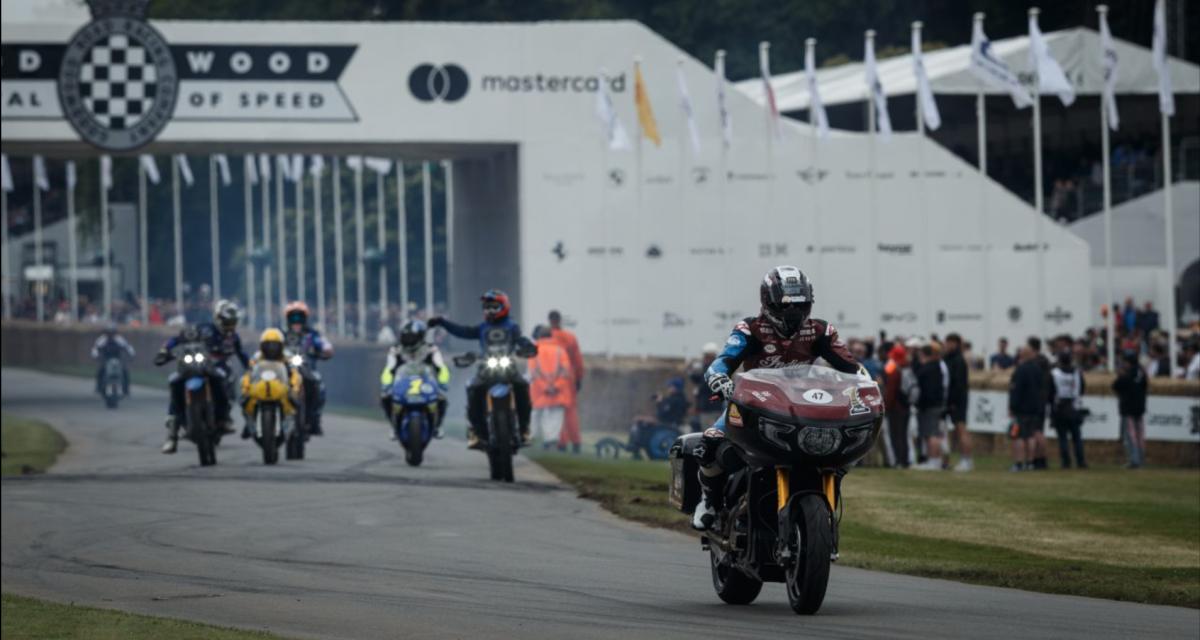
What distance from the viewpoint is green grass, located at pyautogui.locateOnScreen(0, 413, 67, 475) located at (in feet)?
78.7

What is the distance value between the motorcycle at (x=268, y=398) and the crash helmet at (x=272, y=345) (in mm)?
111

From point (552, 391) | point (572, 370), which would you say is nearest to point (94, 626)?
point (552, 391)

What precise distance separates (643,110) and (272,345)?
1588 centimetres

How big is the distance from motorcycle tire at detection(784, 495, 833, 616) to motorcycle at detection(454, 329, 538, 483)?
9538 millimetres

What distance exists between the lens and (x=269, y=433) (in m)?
22.0

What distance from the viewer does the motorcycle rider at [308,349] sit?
2333 centimetres

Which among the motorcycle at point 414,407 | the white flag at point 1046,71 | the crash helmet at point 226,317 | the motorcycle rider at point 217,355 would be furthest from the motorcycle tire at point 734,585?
the white flag at point 1046,71

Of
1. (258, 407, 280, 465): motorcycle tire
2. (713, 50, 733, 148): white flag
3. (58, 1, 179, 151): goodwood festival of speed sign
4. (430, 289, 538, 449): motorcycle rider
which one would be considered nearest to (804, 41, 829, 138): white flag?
(713, 50, 733, 148): white flag

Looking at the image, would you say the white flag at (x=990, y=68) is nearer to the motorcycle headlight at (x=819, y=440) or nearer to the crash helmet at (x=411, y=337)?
the crash helmet at (x=411, y=337)

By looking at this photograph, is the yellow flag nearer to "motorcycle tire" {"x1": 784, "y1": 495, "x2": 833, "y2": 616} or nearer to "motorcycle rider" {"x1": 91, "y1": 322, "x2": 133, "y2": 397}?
"motorcycle rider" {"x1": 91, "y1": 322, "x2": 133, "y2": 397}

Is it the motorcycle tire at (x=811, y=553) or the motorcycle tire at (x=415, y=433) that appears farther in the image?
the motorcycle tire at (x=415, y=433)

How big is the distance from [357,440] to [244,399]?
206 inches

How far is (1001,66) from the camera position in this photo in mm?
33656

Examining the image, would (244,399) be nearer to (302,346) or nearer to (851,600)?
(302,346)
